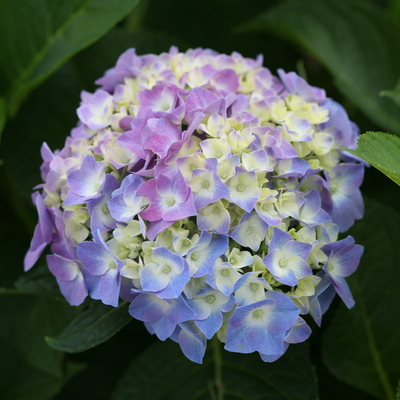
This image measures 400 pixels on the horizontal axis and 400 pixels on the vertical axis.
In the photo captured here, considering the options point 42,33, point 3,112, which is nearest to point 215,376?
point 3,112

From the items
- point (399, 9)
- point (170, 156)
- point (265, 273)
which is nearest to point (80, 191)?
point (170, 156)

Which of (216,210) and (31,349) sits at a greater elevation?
(216,210)

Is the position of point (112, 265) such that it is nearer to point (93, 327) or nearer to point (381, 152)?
point (93, 327)

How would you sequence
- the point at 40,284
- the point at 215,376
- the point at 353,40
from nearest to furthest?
the point at 40,284
the point at 215,376
the point at 353,40

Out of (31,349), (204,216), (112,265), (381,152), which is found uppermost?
(381,152)

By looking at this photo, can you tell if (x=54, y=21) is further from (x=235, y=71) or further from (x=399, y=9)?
(x=399, y=9)

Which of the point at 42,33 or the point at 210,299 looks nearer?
the point at 210,299
